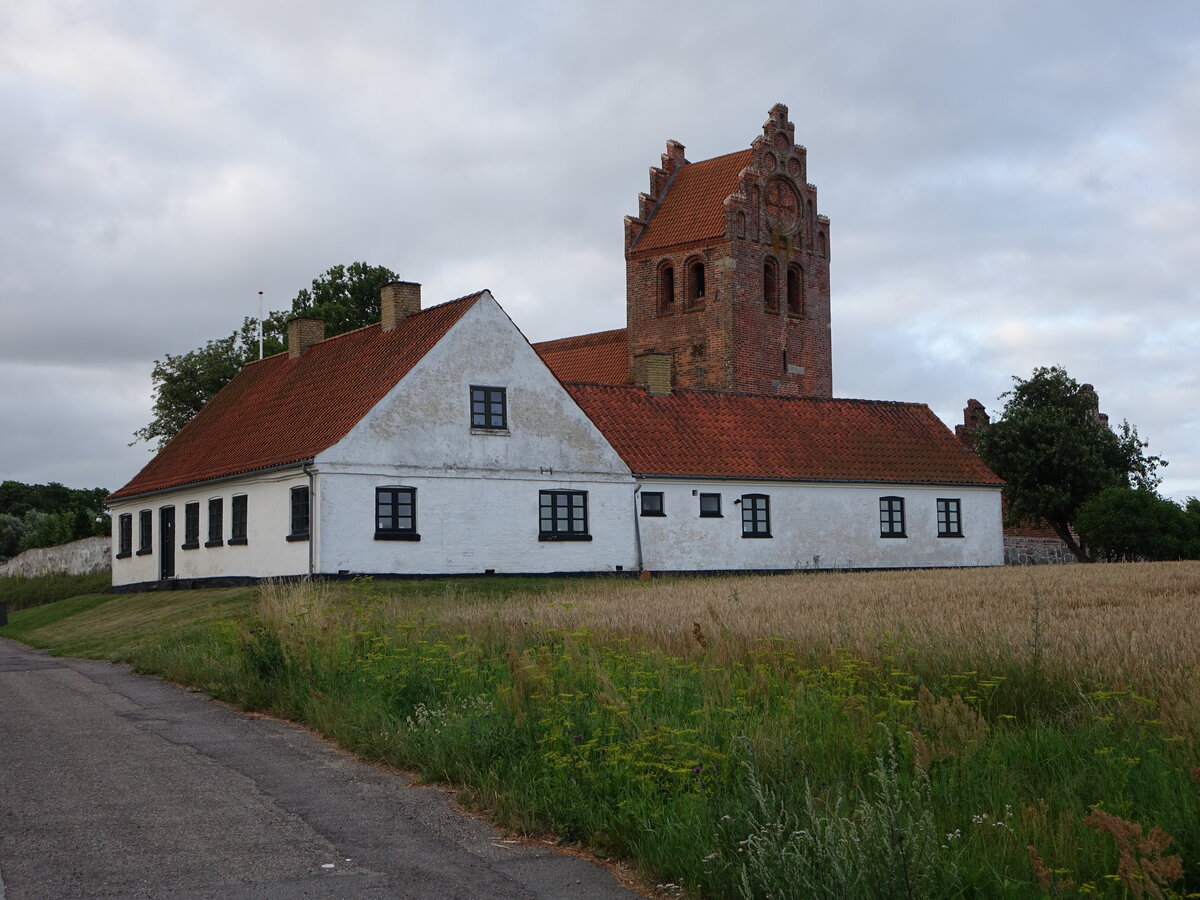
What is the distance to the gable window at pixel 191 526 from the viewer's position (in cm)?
3728

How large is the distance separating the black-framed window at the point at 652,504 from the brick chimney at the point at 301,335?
11.7 meters

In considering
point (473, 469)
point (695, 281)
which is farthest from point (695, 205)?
point (473, 469)

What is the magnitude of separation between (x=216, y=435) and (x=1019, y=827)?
35.8m

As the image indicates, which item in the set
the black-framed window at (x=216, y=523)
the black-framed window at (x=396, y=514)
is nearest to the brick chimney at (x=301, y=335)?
the black-framed window at (x=216, y=523)

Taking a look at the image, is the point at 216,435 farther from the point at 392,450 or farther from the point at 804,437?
the point at 804,437

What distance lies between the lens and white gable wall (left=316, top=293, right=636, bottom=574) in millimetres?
32062

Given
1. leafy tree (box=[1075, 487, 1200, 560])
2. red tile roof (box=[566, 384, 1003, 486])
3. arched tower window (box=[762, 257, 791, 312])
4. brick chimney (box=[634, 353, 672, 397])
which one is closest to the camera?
red tile roof (box=[566, 384, 1003, 486])

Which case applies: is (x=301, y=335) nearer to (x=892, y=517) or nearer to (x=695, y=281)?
(x=892, y=517)

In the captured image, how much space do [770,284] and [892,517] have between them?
18345 mm

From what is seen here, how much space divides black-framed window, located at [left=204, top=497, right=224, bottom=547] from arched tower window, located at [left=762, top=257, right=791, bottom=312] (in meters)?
28.9

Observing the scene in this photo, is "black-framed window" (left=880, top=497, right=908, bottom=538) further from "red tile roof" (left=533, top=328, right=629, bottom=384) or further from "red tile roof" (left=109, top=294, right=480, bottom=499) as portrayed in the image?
"red tile roof" (left=533, top=328, right=629, bottom=384)

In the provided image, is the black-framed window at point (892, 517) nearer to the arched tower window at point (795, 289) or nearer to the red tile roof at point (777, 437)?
the red tile roof at point (777, 437)

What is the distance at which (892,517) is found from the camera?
4322 centimetres

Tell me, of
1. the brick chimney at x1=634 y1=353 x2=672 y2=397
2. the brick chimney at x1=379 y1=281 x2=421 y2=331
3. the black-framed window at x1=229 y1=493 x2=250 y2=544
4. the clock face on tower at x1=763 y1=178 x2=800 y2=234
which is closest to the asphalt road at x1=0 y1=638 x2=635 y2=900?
the black-framed window at x1=229 y1=493 x2=250 y2=544
